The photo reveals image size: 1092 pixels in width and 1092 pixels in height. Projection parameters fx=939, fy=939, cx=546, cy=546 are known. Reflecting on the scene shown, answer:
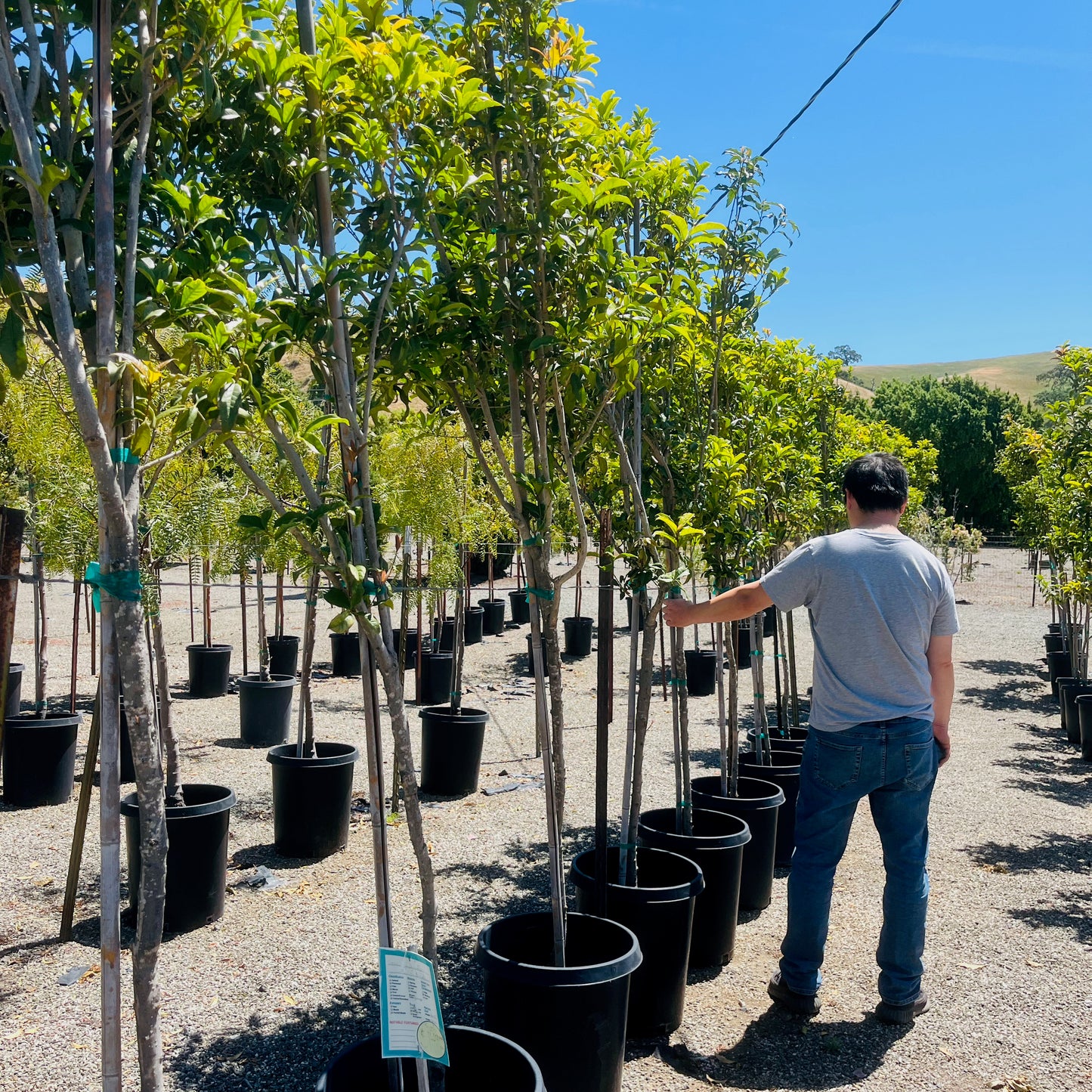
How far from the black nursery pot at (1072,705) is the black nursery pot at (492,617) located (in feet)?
28.0

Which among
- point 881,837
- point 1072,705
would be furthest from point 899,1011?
point 1072,705

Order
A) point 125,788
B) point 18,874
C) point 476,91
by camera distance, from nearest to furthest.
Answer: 1. point 476,91
2. point 18,874
3. point 125,788

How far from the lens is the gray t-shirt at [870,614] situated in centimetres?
348

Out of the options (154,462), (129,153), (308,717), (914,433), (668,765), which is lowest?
(668,765)

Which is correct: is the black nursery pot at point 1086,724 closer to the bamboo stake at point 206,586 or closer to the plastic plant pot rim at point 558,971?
the plastic plant pot rim at point 558,971

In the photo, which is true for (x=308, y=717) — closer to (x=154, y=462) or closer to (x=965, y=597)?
(x=154, y=462)

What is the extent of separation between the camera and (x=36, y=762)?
19.5 ft

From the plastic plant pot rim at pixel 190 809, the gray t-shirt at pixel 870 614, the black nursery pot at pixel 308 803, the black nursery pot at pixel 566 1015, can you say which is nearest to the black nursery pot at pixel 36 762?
the black nursery pot at pixel 308 803

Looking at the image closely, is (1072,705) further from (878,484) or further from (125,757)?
(125,757)

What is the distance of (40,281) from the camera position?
3373 mm

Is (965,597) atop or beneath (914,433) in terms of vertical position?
beneath

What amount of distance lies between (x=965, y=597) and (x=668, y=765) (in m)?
18.6

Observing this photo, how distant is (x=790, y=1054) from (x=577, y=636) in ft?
33.4

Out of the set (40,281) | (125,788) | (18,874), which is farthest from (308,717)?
(40,281)
